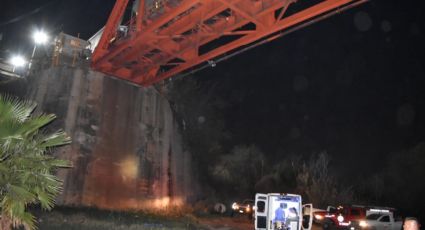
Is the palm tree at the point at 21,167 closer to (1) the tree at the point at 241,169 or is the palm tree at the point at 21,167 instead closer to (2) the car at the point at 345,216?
(2) the car at the point at 345,216

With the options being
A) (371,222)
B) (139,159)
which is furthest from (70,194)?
(371,222)

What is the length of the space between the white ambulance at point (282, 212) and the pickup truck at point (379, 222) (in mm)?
6652

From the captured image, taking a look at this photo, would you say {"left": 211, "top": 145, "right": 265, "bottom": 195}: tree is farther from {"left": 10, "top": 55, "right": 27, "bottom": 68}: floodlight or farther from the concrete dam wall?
{"left": 10, "top": 55, "right": 27, "bottom": 68}: floodlight

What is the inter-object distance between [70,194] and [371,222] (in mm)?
16326

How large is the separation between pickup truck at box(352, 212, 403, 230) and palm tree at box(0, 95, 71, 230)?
15322 millimetres

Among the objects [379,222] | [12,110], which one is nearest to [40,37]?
[12,110]

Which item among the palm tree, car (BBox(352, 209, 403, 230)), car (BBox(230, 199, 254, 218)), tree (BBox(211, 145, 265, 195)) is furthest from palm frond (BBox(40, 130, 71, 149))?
Answer: tree (BBox(211, 145, 265, 195))

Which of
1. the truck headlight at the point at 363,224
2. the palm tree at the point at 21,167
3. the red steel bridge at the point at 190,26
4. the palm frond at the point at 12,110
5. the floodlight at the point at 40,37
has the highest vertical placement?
the floodlight at the point at 40,37

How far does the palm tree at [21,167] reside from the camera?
8.18 m

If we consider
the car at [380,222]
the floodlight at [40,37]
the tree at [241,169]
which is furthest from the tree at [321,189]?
the floodlight at [40,37]

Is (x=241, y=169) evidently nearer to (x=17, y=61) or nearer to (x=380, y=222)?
(x=17, y=61)

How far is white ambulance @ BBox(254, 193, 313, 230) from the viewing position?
1358 centimetres

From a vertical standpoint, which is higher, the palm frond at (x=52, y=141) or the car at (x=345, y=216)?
the palm frond at (x=52, y=141)

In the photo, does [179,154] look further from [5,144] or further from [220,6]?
[5,144]
